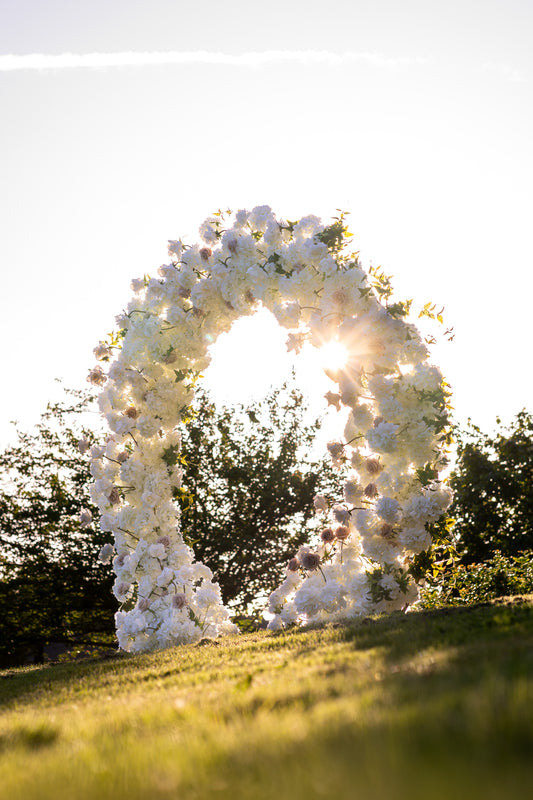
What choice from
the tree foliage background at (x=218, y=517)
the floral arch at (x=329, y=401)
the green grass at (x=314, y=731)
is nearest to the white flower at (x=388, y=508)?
the floral arch at (x=329, y=401)

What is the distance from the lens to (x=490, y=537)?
72.0 ft

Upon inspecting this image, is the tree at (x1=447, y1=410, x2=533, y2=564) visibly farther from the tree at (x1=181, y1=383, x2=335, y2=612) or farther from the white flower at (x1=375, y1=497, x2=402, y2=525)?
the white flower at (x1=375, y1=497, x2=402, y2=525)

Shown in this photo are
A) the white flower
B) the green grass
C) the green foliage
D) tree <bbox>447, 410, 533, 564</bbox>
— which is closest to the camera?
the green grass

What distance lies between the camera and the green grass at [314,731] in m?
1.79

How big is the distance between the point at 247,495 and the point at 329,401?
51.5 ft

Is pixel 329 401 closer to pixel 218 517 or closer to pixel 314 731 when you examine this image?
pixel 314 731

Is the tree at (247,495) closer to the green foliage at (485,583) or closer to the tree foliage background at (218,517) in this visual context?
the tree foliage background at (218,517)

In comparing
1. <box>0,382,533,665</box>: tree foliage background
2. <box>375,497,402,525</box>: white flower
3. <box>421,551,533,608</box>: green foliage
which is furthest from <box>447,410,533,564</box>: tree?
<box>375,497,402,525</box>: white flower

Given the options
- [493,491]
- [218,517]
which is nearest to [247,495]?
[218,517]

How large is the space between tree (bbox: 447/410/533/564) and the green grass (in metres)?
18.6

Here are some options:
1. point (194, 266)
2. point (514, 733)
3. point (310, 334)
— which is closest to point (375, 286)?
point (310, 334)

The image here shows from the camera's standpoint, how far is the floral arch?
330 inches

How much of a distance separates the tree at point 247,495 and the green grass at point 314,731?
18.8 m

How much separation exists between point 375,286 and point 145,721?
255 inches
